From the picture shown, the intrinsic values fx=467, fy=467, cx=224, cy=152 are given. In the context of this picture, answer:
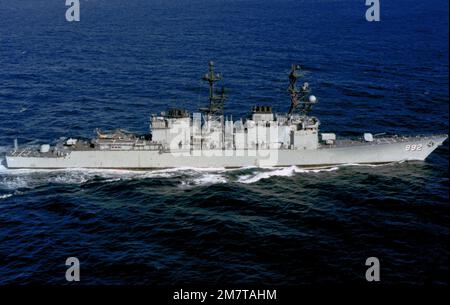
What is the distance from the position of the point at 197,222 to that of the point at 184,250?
4.97m

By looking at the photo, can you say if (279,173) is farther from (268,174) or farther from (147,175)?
(147,175)

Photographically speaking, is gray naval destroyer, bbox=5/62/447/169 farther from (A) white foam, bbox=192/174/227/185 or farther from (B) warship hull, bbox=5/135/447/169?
(A) white foam, bbox=192/174/227/185

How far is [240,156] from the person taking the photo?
177 ft

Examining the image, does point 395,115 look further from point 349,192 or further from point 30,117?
point 30,117

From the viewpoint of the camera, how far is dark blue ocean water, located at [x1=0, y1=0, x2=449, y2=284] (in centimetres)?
3628

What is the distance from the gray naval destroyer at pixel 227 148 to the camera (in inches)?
2133

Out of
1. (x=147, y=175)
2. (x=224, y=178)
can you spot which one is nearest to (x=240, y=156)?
(x=224, y=178)

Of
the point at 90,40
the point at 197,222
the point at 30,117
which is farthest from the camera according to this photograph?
the point at 90,40

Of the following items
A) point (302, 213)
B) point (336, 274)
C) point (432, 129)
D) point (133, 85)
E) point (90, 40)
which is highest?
point (90, 40)

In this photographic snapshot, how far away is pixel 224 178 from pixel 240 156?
367cm

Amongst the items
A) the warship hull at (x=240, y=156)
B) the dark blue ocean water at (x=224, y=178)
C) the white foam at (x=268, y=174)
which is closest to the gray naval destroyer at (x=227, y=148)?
the warship hull at (x=240, y=156)

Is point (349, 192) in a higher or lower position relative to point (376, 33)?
lower

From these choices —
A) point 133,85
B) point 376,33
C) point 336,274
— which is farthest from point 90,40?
point 336,274

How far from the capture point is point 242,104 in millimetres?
70875
